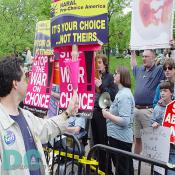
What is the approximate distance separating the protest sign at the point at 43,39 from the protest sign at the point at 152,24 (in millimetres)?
1286

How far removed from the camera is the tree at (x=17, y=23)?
2184cm

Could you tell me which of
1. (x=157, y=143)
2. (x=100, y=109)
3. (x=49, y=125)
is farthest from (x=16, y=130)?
(x=100, y=109)

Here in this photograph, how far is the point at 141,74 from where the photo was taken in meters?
6.23

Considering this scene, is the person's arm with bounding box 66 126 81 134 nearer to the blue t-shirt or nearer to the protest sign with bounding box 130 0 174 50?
the protest sign with bounding box 130 0 174 50

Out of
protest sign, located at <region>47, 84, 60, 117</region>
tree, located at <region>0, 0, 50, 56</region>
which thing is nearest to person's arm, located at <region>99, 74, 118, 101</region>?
protest sign, located at <region>47, 84, 60, 117</region>

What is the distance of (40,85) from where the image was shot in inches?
225

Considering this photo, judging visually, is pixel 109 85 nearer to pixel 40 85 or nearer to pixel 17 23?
pixel 40 85

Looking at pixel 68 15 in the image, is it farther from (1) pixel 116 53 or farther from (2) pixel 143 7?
(1) pixel 116 53

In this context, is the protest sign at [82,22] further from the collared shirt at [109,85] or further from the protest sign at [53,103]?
the collared shirt at [109,85]

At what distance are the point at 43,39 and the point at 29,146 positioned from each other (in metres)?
3.25

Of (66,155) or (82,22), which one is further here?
(66,155)

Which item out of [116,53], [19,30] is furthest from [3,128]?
[116,53]

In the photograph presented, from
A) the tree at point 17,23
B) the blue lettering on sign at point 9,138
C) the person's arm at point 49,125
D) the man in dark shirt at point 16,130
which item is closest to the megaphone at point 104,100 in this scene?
the person's arm at point 49,125

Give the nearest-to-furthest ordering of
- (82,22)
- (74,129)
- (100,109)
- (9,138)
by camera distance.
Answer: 1. (9,138)
2. (82,22)
3. (74,129)
4. (100,109)
